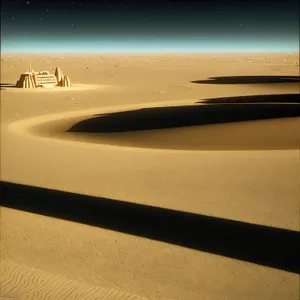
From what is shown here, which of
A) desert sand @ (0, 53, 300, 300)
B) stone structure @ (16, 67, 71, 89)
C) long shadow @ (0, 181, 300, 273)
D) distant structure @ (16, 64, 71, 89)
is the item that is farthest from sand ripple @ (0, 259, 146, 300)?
stone structure @ (16, 67, 71, 89)

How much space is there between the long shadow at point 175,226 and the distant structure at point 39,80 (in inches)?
1055

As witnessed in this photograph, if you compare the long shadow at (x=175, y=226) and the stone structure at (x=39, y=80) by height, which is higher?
the stone structure at (x=39, y=80)

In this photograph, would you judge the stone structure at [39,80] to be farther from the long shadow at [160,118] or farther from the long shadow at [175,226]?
the long shadow at [175,226]

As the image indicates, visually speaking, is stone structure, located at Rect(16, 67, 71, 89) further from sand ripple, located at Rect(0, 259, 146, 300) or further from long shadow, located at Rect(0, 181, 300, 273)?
sand ripple, located at Rect(0, 259, 146, 300)

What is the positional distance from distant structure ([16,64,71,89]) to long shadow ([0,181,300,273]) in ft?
87.9

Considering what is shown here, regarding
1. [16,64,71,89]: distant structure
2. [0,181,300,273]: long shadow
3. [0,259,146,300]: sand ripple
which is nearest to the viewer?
[0,259,146,300]: sand ripple

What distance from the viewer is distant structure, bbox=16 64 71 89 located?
3469 centimetres

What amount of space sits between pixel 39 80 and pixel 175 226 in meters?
30.2

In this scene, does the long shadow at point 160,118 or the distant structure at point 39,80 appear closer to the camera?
the long shadow at point 160,118

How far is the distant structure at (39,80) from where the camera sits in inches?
1366

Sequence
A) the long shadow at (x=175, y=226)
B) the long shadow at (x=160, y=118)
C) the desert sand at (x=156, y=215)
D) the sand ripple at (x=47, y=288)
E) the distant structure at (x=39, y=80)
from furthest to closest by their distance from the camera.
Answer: the distant structure at (x=39, y=80)
the long shadow at (x=160, y=118)
the long shadow at (x=175, y=226)
the desert sand at (x=156, y=215)
the sand ripple at (x=47, y=288)

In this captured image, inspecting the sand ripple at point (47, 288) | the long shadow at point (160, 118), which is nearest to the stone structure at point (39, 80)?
the long shadow at point (160, 118)

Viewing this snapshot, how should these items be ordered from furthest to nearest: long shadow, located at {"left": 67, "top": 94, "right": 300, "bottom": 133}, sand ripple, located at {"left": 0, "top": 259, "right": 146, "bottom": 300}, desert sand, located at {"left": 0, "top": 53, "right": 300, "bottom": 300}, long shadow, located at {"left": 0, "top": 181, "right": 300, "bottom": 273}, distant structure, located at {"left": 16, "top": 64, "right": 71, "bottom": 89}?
1. distant structure, located at {"left": 16, "top": 64, "right": 71, "bottom": 89}
2. long shadow, located at {"left": 67, "top": 94, "right": 300, "bottom": 133}
3. long shadow, located at {"left": 0, "top": 181, "right": 300, "bottom": 273}
4. desert sand, located at {"left": 0, "top": 53, "right": 300, "bottom": 300}
5. sand ripple, located at {"left": 0, "top": 259, "right": 146, "bottom": 300}

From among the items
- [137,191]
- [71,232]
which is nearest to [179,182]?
[137,191]
